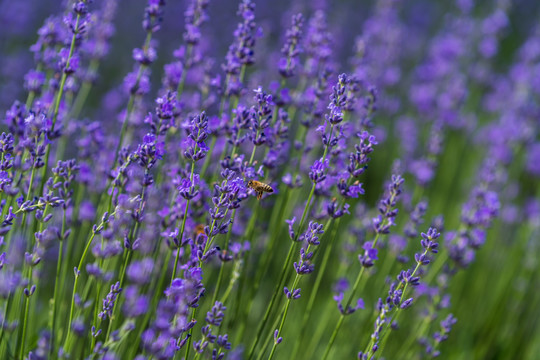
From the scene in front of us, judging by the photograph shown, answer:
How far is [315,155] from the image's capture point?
421cm

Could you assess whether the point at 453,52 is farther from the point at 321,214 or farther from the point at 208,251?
the point at 208,251

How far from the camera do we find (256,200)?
10.6ft

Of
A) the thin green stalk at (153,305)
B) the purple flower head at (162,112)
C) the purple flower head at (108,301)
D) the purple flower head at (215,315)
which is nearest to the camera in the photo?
the purple flower head at (108,301)

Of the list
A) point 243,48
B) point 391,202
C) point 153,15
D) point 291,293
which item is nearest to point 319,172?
point 391,202

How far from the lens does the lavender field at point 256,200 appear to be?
2.18m

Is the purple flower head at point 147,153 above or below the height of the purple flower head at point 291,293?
above

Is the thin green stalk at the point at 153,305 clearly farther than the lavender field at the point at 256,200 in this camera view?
Yes

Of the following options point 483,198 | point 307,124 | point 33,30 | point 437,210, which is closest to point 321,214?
point 307,124

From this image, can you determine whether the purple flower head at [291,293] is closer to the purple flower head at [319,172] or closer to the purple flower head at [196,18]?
Result: the purple flower head at [319,172]

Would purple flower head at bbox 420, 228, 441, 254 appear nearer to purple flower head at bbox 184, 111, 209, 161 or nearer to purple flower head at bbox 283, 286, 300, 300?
purple flower head at bbox 283, 286, 300, 300

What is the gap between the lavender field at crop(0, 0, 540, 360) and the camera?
2.18 meters

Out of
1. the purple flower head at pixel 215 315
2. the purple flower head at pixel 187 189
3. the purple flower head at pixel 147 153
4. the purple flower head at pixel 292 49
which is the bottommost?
the purple flower head at pixel 215 315

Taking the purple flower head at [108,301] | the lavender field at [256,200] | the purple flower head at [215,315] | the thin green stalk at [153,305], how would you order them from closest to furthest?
the purple flower head at [108,301] → the purple flower head at [215,315] → the lavender field at [256,200] → the thin green stalk at [153,305]

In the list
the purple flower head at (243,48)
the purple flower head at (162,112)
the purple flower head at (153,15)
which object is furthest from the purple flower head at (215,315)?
the purple flower head at (153,15)
